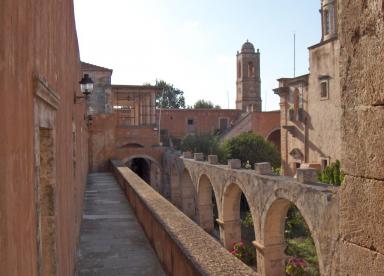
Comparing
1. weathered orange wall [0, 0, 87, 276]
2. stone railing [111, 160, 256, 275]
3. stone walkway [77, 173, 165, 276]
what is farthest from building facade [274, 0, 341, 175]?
weathered orange wall [0, 0, 87, 276]

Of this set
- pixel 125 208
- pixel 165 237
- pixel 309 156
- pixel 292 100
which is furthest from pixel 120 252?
pixel 292 100

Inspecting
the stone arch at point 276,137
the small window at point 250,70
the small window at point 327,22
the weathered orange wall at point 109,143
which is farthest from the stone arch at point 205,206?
the small window at point 250,70

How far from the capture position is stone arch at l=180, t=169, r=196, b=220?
999 inches

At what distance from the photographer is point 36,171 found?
266cm

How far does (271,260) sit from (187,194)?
1123 centimetres

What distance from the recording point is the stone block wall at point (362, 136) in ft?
7.52

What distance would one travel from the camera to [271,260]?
15148 millimetres

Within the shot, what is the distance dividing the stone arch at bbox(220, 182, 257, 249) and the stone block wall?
1559cm

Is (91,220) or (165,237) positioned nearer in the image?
(165,237)

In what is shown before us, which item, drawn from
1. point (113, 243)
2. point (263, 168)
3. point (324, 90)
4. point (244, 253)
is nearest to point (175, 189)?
point (244, 253)

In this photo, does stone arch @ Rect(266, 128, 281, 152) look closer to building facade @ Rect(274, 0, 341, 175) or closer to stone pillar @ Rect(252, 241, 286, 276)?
building facade @ Rect(274, 0, 341, 175)

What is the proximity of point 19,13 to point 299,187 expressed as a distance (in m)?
10.9

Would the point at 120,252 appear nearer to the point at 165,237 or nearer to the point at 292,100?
the point at 165,237

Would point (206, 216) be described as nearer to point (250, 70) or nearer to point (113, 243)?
point (113, 243)
